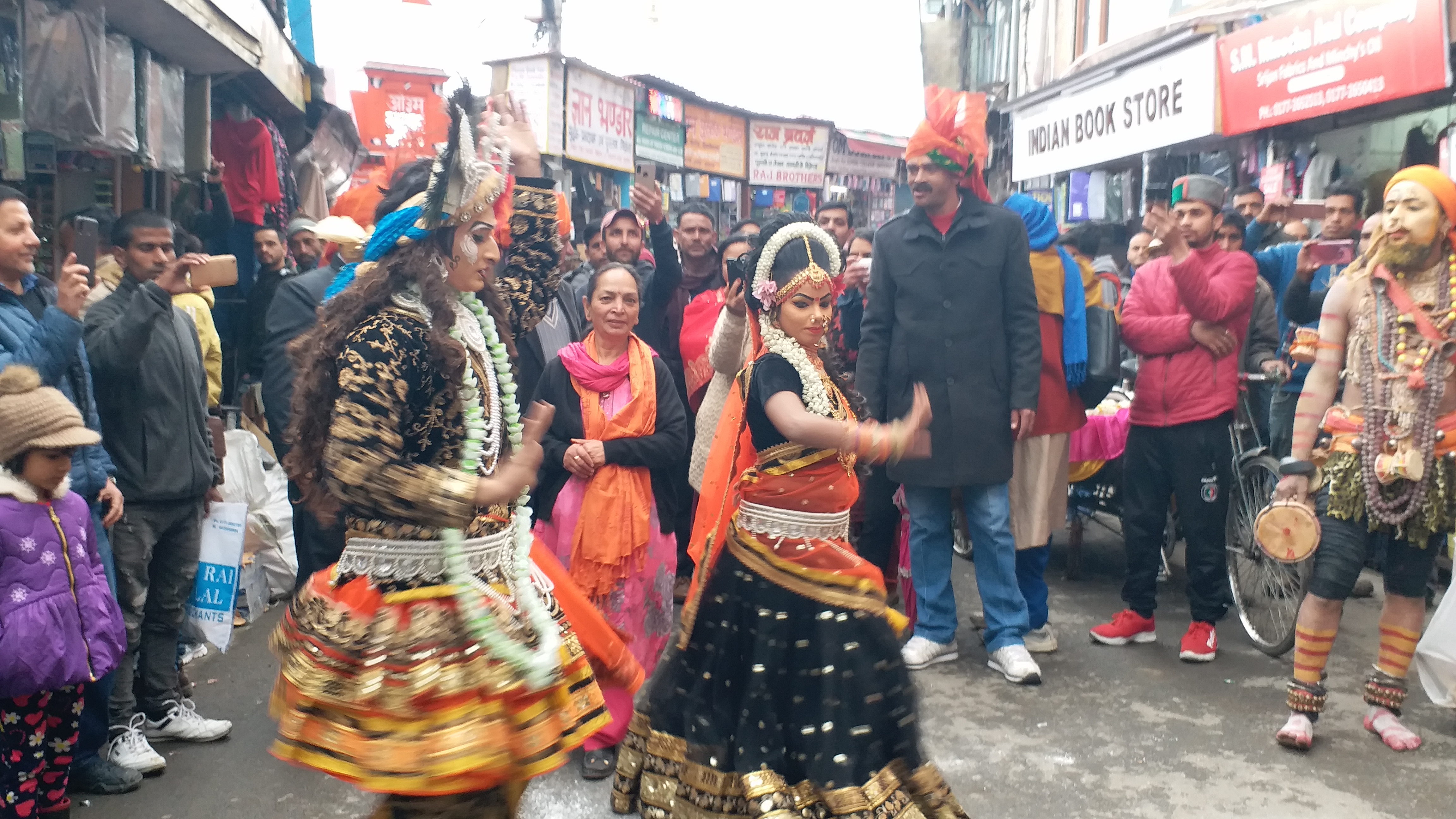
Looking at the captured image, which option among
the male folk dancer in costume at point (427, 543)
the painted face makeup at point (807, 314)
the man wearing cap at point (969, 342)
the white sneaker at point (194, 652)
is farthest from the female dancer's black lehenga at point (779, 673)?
the white sneaker at point (194, 652)

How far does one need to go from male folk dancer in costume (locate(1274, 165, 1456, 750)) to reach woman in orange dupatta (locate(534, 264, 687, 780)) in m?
2.42

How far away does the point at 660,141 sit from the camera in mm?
18938

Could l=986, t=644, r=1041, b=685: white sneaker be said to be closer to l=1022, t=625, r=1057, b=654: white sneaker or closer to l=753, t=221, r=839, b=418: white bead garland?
l=1022, t=625, r=1057, b=654: white sneaker

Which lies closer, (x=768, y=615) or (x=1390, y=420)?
(x=768, y=615)

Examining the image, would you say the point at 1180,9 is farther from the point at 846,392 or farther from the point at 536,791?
the point at 536,791

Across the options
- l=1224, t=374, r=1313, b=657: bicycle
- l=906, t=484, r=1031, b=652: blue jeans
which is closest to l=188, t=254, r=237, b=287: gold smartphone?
l=906, t=484, r=1031, b=652: blue jeans

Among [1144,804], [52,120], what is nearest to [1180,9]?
[1144,804]

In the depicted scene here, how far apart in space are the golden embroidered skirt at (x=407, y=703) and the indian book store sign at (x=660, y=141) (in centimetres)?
1601

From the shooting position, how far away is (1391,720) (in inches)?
Answer: 173

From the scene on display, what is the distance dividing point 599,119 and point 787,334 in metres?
13.2

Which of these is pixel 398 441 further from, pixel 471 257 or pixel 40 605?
pixel 40 605

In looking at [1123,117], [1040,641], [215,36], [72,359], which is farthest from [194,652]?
[1123,117]

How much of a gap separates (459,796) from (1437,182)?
12.9 feet

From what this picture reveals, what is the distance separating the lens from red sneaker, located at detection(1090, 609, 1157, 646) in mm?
5723
